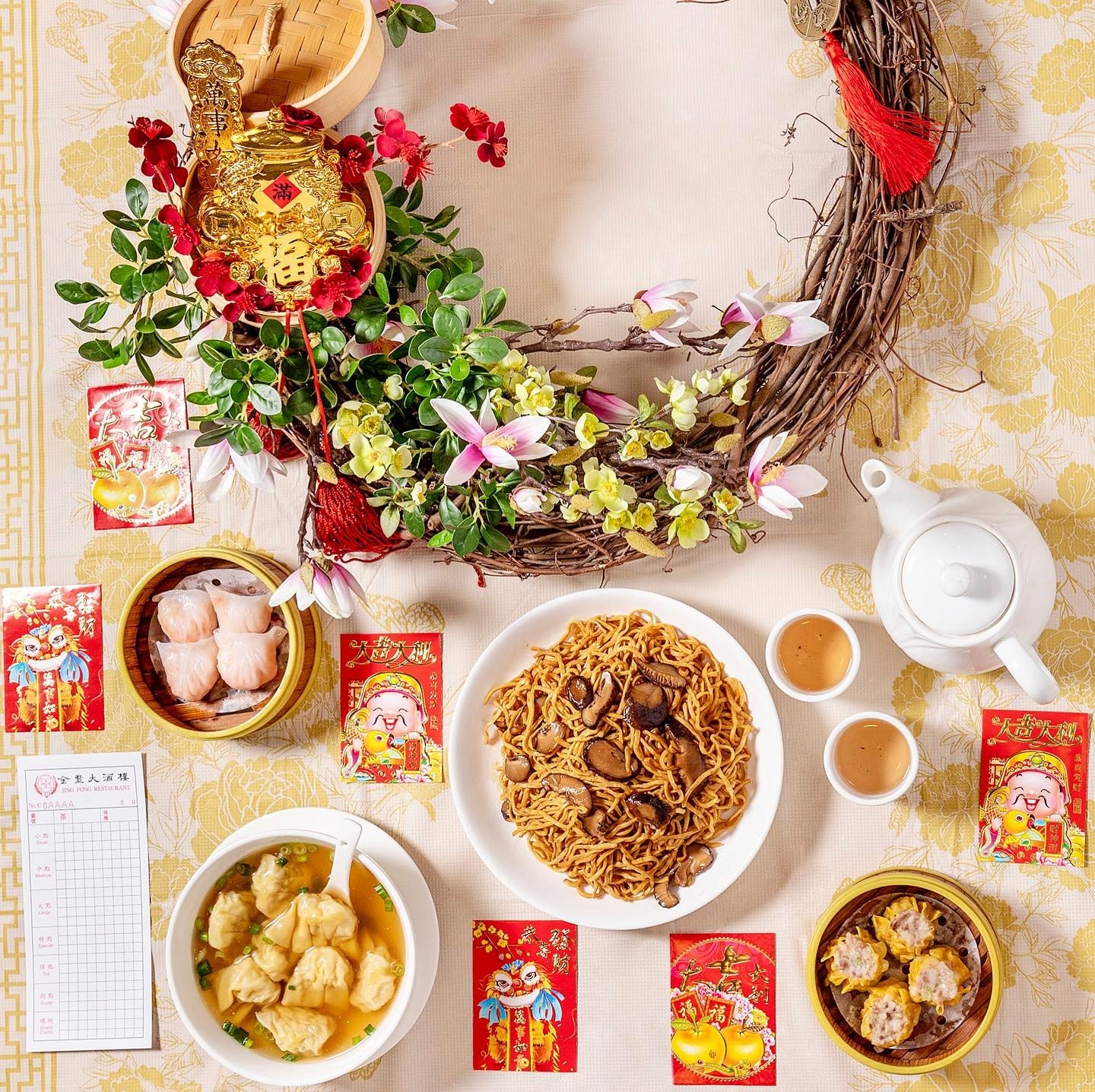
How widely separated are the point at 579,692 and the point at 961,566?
64 cm

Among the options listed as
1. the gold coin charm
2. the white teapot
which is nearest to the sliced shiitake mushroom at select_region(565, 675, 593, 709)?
the white teapot

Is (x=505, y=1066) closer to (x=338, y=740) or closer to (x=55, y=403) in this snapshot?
(x=338, y=740)

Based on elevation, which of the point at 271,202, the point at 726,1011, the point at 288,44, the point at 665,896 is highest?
the point at 288,44

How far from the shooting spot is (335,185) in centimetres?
132

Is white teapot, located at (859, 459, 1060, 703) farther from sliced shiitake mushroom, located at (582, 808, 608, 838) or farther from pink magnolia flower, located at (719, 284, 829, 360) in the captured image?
sliced shiitake mushroom, located at (582, 808, 608, 838)

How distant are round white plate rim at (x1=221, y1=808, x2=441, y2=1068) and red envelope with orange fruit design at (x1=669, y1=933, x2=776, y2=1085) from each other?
17.6 inches

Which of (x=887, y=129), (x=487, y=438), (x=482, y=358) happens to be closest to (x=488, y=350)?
(x=482, y=358)

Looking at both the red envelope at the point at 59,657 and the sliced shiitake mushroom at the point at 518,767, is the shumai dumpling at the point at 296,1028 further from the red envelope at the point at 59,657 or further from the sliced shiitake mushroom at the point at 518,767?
the red envelope at the point at 59,657

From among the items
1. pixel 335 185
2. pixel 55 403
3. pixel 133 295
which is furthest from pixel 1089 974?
pixel 55 403

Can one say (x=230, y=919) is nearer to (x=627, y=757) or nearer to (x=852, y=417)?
(x=627, y=757)

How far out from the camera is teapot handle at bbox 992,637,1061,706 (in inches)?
51.2

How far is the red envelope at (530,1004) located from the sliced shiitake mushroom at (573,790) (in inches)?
10.8

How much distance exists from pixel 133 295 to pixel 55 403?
498 mm

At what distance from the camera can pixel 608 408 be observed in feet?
4.64
